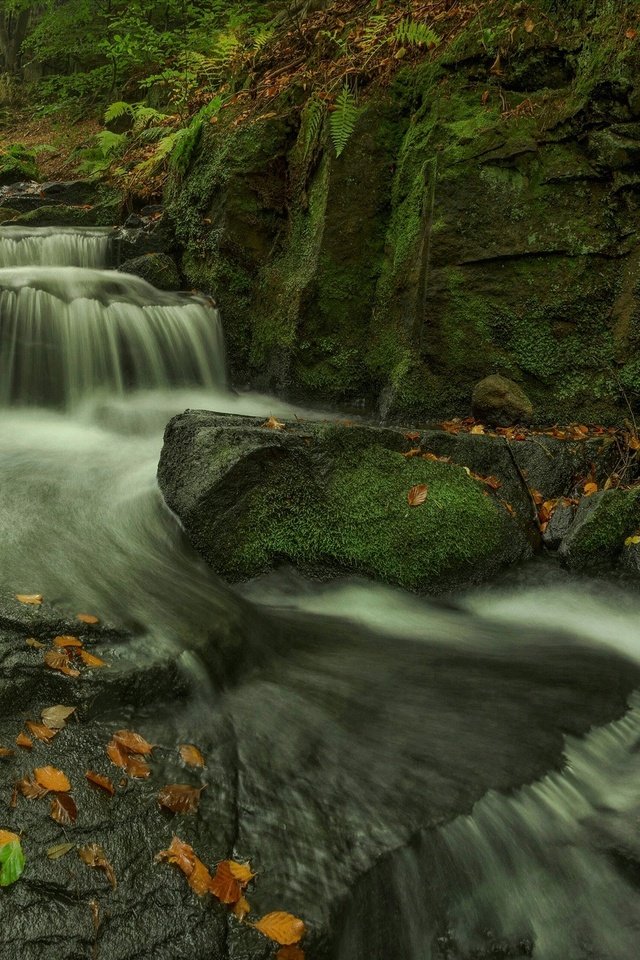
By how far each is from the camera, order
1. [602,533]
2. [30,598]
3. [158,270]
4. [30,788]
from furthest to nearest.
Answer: [158,270]
[602,533]
[30,598]
[30,788]

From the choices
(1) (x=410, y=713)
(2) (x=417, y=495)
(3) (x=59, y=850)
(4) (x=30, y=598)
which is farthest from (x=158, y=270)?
(3) (x=59, y=850)

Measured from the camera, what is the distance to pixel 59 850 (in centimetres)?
191

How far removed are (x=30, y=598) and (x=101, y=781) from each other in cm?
101

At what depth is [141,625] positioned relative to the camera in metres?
2.98

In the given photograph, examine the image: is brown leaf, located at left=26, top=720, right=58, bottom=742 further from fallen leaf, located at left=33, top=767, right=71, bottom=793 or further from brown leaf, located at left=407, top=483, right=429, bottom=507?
brown leaf, located at left=407, top=483, right=429, bottom=507

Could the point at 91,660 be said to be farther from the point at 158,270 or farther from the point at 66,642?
the point at 158,270

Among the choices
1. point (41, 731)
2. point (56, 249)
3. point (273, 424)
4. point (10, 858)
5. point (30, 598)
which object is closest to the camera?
point (10, 858)

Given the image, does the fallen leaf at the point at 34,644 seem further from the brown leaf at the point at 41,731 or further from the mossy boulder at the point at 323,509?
the mossy boulder at the point at 323,509

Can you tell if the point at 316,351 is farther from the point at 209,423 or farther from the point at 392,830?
the point at 392,830

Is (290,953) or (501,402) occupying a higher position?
(501,402)

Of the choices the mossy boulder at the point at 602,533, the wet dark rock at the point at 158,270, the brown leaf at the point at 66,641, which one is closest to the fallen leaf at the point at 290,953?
the brown leaf at the point at 66,641

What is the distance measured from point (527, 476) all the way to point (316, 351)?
278 cm

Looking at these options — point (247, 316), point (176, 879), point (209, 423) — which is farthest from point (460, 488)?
point (247, 316)

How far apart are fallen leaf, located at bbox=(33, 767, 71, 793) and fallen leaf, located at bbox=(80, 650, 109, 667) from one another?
0.51 m
